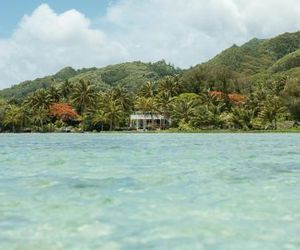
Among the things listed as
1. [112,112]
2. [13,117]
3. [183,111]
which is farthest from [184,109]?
[13,117]

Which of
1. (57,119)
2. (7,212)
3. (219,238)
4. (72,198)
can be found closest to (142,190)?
(72,198)

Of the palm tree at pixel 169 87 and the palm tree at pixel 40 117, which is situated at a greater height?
the palm tree at pixel 169 87

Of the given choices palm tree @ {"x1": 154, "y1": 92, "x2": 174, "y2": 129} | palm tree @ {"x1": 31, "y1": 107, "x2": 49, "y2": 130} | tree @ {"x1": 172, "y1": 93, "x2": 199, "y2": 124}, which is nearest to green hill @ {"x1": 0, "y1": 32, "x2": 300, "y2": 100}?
palm tree @ {"x1": 31, "y1": 107, "x2": 49, "y2": 130}

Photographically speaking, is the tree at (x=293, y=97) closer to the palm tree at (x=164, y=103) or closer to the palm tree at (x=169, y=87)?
the palm tree at (x=164, y=103)

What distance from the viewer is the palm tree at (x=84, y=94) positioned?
78.9 m

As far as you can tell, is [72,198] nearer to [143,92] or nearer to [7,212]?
[7,212]

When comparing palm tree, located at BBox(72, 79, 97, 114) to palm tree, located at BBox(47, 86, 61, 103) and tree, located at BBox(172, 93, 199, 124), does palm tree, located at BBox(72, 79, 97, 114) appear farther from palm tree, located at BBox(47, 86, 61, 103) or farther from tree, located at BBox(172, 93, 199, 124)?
tree, located at BBox(172, 93, 199, 124)

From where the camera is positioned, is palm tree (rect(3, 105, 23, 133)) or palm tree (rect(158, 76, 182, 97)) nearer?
palm tree (rect(3, 105, 23, 133))

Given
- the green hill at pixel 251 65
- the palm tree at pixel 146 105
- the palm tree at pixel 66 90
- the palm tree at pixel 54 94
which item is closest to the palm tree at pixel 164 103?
the palm tree at pixel 146 105

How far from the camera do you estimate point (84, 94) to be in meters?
79.8

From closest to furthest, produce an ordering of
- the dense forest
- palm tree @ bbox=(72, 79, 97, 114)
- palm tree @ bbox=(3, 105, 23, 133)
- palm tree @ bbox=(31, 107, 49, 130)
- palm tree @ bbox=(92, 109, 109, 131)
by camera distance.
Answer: the dense forest → palm tree @ bbox=(92, 109, 109, 131) → palm tree @ bbox=(31, 107, 49, 130) → palm tree @ bbox=(3, 105, 23, 133) → palm tree @ bbox=(72, 79, 97, 114)

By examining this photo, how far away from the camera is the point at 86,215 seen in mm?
8000

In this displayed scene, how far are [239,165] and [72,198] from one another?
341 inches

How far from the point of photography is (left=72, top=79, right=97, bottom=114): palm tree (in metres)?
78.9
